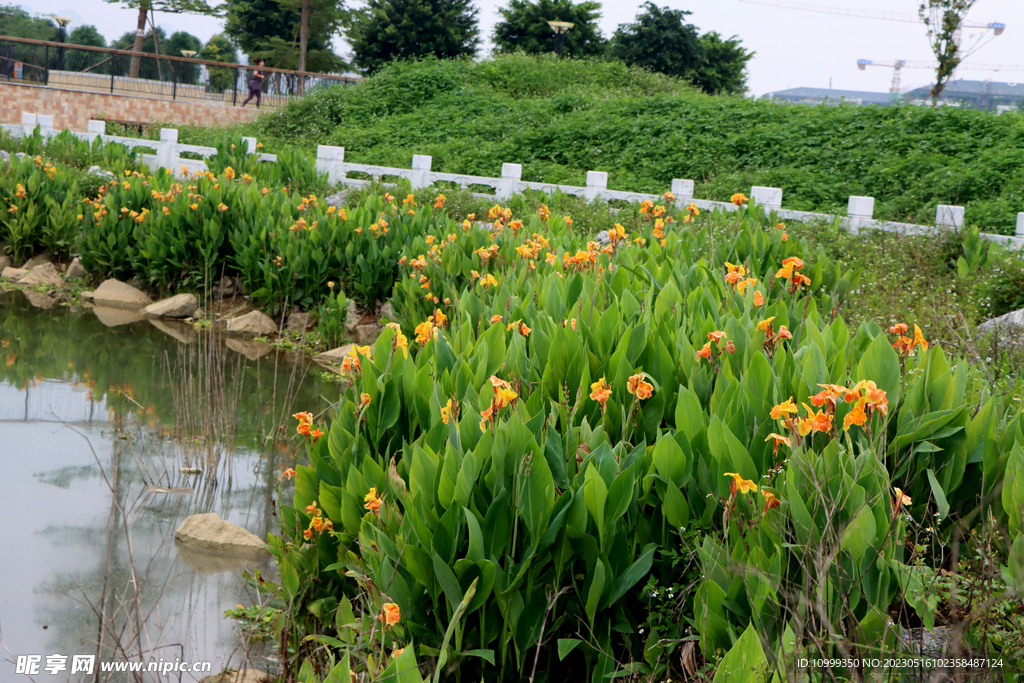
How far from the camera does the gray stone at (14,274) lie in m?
9.82

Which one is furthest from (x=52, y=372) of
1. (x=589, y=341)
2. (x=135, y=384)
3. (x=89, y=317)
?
(x=589, y=341)

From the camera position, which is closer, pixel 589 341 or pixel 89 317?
pixel 589 341

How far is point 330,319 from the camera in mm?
7777

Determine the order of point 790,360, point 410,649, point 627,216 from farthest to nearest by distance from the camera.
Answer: point 627,216
point 790,360
point 410,649

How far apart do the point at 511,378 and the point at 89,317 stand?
7.36m

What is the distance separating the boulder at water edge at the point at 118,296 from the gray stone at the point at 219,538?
19.9 ft

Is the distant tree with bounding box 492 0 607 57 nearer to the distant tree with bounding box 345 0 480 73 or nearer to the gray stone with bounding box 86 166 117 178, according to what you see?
the distant tree with bounding box 345 0 480 73

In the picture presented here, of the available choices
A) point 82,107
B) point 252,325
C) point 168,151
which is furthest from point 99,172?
point 82,107

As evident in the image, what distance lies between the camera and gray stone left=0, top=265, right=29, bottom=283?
9.82m

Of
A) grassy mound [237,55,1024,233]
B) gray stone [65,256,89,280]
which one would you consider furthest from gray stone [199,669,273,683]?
grassy mound [237,55,1024,233]

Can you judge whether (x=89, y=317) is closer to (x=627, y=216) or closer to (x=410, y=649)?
(x=627, y=216)

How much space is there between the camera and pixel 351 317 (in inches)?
319

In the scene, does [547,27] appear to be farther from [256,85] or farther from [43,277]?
[43,277]

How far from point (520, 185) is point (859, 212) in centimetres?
455
